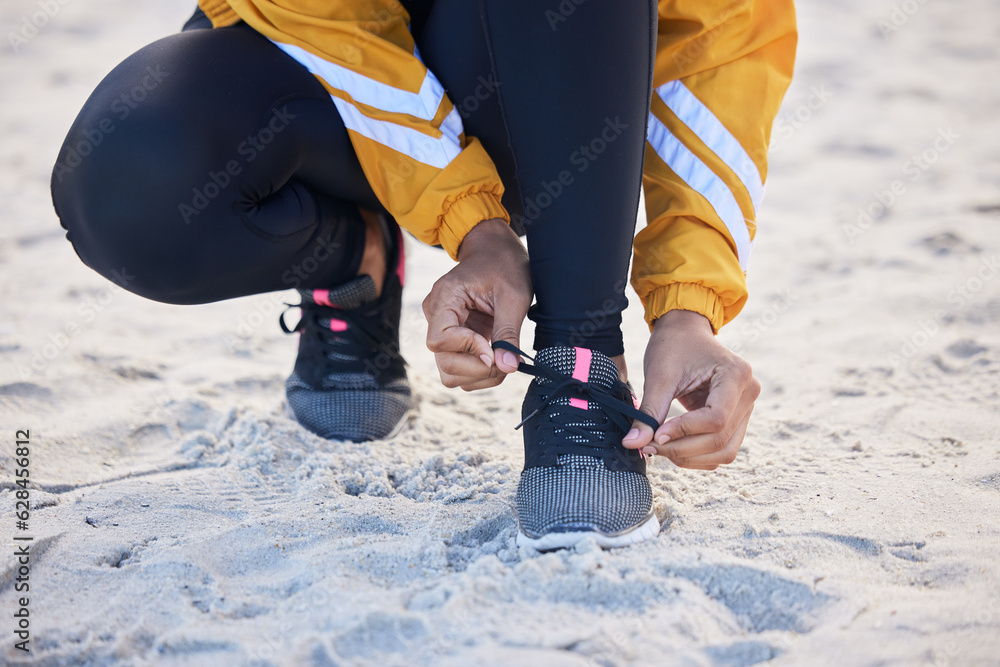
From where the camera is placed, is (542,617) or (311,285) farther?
(311,285)

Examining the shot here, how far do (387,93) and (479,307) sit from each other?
34 cm

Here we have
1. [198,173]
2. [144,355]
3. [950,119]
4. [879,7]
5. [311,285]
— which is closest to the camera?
[198,173]

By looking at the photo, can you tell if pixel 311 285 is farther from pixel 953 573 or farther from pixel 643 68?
pixel 953 573

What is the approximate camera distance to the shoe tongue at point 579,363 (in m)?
0.93

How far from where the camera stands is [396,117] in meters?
1.04

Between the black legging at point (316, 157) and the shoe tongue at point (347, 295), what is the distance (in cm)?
3

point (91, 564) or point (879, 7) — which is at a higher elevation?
point (879, 7)

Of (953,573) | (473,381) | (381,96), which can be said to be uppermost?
(381,96)

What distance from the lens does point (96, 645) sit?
0.73 metres

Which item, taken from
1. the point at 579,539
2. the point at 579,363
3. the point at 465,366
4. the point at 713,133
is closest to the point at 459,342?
the point at 465,366

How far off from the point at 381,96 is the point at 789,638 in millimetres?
841

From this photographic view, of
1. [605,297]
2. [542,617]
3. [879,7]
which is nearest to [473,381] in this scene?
[605,297]

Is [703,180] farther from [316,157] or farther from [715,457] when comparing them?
[316,157]

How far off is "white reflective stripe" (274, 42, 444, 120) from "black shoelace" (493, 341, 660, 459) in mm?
368
